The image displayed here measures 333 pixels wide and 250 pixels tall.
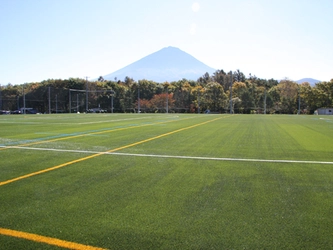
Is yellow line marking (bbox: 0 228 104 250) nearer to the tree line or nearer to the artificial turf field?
the artificial turf field

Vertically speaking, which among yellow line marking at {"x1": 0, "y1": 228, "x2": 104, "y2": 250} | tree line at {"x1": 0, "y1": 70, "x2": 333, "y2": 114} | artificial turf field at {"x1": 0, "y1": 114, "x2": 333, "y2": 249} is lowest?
yellow line marking at {"x1": 0, "y1": 228, "x2": 104, "y2": 250}

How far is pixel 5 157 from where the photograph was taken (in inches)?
286

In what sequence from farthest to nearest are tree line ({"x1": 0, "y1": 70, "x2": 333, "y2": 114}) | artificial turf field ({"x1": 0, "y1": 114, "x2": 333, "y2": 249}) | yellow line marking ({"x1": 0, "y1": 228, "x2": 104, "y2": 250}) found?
1. tree line ({"x1": 0, "y1": 70, "x2": 333, "y2": 114})
2. artificial turf field ({"x1": 0, "y1": 114, "x2": 333, "y2": 249})
3. yellow line marking ({"x1": 0, "y1": 228, "x2": 104, "y2": 250})

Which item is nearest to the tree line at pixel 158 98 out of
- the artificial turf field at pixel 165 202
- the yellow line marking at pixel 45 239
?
the artificial turf field at pixel 165 202

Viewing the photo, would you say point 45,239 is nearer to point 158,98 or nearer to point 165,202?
point 165,202

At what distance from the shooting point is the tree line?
6138 centimetres

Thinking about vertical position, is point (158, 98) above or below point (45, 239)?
above

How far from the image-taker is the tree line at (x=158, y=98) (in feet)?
201

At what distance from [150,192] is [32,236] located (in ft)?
5.92

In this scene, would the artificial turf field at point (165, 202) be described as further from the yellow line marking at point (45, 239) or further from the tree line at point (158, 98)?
the tree line at point (158, 98)

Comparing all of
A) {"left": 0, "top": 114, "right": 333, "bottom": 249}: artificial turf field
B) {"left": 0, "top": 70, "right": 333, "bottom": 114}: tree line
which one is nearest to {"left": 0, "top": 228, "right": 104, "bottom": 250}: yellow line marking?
{"left": 0, "top": 114, "right": 333, "bottom": 249}: artificial turf field

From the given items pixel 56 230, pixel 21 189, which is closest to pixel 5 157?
pixel 21 189

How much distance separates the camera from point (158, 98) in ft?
226

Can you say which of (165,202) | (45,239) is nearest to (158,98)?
(165,202)
